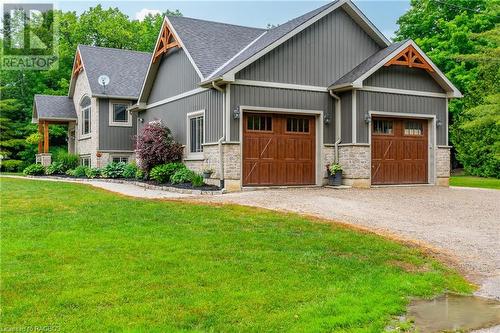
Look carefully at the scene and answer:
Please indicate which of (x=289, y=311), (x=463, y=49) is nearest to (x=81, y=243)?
(x=289, y=311)

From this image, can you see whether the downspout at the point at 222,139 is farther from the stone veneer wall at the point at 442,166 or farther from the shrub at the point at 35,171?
the shrub at the point at 35,171

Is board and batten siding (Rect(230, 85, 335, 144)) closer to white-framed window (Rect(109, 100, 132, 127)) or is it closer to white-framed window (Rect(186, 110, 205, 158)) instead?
white-framed window (Rect(186, 110, 205, 158))

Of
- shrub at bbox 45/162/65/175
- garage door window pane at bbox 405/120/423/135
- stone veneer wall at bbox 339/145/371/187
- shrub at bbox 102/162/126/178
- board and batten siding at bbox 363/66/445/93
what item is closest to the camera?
stone veneer wall at bbox 339/145/371/187

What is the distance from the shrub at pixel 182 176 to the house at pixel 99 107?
8.72 meters

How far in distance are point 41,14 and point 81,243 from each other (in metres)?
39.5

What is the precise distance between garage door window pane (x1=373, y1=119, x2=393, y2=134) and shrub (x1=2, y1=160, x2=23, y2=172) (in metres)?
23.7

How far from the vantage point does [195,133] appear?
1772cm

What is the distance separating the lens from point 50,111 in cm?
2744

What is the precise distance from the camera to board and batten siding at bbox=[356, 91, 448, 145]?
656 inches

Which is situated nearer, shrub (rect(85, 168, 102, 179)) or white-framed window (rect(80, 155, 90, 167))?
shrub (rect(85, 168, 102, 179))

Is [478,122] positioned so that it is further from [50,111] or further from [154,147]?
[50,111]

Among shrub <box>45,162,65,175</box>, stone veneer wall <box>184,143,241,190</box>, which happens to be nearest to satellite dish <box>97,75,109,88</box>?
shrub <box>45,162,65,175</box>

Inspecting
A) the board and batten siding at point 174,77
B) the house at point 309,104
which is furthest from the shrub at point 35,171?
the house at point 309,104

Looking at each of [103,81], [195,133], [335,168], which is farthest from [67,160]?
[335,168]
